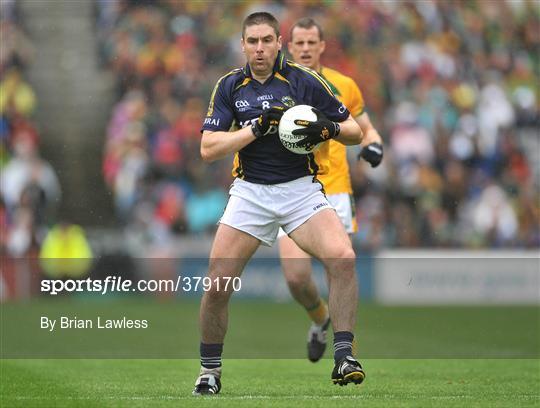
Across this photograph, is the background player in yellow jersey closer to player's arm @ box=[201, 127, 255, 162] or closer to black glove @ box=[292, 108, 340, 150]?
black glove @ box=[292, 108, 340, 150]

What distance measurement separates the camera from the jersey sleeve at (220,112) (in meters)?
7.86

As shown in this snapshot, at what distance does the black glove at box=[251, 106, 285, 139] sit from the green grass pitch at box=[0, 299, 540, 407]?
5.45ft

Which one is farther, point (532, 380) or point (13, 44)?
point (13, 44)

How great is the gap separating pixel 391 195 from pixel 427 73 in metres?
3.25

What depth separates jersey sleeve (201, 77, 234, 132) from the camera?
786cm

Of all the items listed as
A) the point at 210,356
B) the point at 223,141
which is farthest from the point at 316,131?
the point at 210,356

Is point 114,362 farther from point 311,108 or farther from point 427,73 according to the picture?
point 427,73

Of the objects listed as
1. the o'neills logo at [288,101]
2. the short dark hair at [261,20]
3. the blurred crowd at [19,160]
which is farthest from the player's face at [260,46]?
the blurred crowd at [19,160]

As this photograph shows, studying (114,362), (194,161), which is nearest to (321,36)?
(114,362)

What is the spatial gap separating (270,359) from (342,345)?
422cm

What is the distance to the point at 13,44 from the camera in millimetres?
22719

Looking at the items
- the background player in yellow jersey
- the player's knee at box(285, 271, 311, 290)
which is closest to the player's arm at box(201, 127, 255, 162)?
the background player in yellow jersey

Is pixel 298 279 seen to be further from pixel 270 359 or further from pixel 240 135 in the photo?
pixel 240 135

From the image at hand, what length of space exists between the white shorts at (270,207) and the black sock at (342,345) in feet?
2.61
